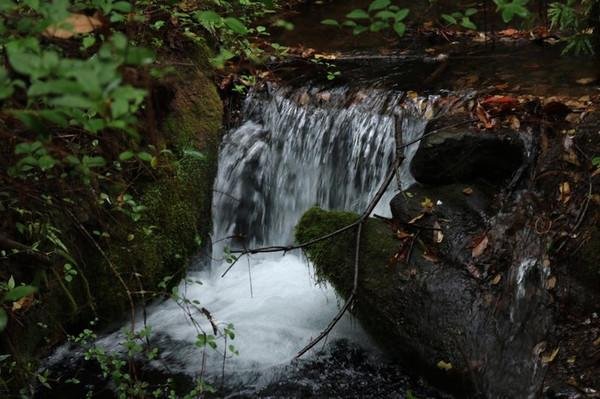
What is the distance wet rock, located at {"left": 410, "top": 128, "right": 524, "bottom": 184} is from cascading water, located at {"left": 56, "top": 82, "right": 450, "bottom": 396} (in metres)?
0.67

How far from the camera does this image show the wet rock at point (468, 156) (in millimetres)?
4539

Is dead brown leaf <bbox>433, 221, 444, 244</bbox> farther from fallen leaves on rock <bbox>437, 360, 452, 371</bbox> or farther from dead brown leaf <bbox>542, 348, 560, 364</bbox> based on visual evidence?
dead brown leaf <bbox>542, 348, 560, 364</bbox>

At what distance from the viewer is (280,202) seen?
639cm

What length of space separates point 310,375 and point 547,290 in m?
1.78

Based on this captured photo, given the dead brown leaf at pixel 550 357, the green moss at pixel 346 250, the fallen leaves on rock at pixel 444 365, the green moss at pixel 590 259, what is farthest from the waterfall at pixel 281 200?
the green moss at pixel 590 259

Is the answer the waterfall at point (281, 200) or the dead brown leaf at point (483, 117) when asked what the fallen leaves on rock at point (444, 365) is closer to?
the waterfall at point (281, 200)

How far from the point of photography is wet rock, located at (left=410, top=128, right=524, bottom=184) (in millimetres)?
4539

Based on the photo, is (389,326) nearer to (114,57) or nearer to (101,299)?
(101,299)

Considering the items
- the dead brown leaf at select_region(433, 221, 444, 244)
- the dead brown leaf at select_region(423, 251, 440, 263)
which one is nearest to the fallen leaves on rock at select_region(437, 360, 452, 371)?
the dead brown leaf at select_region(423, 251, 440, 263)

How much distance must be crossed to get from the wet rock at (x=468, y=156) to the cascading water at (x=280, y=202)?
0.67m

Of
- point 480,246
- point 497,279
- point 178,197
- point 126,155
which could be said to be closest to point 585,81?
point 480,246

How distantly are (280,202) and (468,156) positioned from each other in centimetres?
238

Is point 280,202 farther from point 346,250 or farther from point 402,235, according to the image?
point 402,235

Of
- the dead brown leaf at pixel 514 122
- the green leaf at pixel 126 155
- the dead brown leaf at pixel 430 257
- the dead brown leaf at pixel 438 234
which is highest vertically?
the green leaf at pixel 126 155
